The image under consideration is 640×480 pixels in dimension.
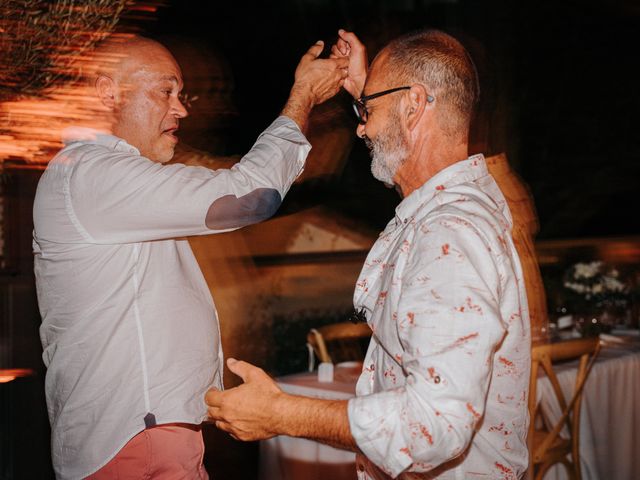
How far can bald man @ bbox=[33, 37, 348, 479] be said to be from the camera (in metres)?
1.76

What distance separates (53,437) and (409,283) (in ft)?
4.07

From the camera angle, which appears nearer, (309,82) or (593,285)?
(309,82)

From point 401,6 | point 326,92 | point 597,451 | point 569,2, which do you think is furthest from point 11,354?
point 569,2

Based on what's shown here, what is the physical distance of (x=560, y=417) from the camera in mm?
3588

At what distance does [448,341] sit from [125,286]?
100 centimetres

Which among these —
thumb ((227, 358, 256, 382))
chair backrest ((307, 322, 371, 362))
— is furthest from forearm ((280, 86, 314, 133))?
chair backrest ((307, 322, 371, 362))

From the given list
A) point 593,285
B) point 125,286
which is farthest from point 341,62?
point 593,285

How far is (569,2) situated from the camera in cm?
794

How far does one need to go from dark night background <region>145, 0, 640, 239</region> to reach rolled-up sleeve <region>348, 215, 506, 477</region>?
5657mm

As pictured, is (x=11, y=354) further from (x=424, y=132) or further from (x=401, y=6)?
(x=401, y=6)

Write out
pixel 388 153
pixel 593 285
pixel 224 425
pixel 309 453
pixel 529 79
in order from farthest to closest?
pixel 529 79 < pixel 593 285 < pixel 309 453 < pixel 388 153 < pixel 224 425

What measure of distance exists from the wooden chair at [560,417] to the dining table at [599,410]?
79 millimetres

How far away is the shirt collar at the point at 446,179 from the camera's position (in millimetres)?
1528

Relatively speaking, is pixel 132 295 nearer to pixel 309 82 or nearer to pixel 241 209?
pixel 241 209
